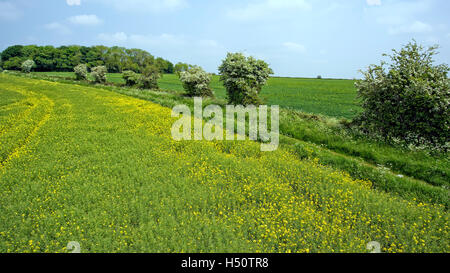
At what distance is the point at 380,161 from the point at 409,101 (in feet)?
13.5

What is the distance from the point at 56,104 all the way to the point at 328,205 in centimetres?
2225

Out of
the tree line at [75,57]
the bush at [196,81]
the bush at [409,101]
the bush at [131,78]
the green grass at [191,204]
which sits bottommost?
the green grass at [191,204]

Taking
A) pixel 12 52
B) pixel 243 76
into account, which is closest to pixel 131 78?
pixel 243 76

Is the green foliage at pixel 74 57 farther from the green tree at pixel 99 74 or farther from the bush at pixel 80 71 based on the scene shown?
the green tree at pixel 99 74

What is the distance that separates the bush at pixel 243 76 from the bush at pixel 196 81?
5.55m

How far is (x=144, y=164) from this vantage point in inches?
351

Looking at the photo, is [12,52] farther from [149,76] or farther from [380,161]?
[380,161]

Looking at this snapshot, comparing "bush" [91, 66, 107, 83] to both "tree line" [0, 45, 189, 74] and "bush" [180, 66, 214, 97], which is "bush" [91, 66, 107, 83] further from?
"tree line" [0, 45, 189, 74]

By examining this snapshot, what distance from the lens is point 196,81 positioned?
2711 cm

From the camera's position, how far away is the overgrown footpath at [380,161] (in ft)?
25.8

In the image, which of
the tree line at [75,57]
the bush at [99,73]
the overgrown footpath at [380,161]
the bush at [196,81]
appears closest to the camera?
the overgrown footpath at [380,161]

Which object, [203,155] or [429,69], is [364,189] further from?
[429,69]

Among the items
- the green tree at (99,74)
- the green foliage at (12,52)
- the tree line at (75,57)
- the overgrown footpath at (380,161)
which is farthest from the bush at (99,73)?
the green foliage at (12,52)

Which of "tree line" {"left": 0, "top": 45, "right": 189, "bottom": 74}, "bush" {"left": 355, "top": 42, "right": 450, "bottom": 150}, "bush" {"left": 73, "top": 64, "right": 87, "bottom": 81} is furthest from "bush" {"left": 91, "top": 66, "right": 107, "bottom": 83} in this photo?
"bush" {"left": 355, "top": 42, "right": 450, "bottom": 150}
